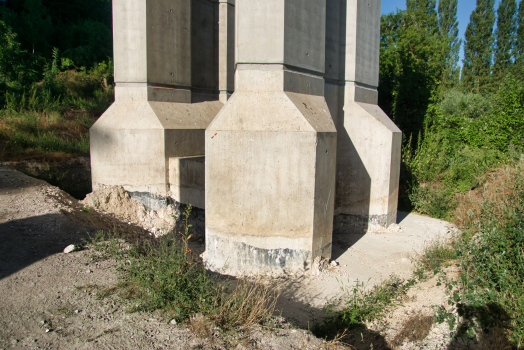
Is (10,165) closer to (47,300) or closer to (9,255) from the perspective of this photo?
(9,255)

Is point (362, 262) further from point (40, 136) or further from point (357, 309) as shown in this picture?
point (40, 136)

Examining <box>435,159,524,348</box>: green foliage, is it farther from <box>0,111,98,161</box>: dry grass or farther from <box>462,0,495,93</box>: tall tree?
<box>462,0,495,93</box>: tall tree

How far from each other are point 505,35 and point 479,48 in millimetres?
1578

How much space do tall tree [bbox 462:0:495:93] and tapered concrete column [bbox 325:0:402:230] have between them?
20336mm

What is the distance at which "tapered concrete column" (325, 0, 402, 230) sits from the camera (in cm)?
744

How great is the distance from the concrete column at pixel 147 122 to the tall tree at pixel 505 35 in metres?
23.9

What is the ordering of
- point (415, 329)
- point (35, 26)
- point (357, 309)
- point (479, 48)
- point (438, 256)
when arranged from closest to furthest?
point (415, 329)
point (357, 309)
point (438, 256)
point (35, 26)
point (479, 48)

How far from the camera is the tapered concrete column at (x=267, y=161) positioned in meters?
5.12

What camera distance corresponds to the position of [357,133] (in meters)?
7.64

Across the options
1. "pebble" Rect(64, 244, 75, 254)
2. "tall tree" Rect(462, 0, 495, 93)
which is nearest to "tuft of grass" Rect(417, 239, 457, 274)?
"pebble" Rect(64, 244, 75, 254)

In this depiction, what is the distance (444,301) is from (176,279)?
295cm

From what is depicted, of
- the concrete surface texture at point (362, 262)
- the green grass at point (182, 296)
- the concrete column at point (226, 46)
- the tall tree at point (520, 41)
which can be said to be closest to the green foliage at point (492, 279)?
the concrete surface texture at point (362, 262)

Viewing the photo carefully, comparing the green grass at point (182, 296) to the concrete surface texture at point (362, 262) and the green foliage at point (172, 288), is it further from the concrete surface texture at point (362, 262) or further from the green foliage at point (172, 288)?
the concrete surface texture at point (362, 262)

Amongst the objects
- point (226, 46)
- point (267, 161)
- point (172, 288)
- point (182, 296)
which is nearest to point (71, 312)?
point (172, 288)
